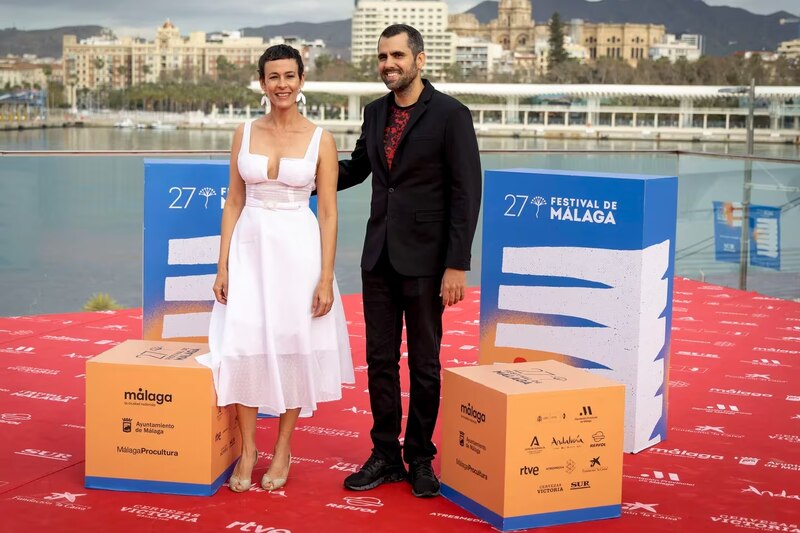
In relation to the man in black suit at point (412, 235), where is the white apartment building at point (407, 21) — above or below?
above

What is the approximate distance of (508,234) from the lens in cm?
351

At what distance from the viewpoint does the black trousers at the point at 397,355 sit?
2848mm

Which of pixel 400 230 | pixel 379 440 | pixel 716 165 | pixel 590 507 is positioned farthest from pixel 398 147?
pixel 716 165

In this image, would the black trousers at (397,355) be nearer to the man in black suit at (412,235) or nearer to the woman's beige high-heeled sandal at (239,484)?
the man in black suit at (412,235)

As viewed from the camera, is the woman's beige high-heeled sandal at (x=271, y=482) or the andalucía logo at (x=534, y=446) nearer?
the andalucía logo at (x=534, y=446)

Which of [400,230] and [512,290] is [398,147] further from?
[512,290]

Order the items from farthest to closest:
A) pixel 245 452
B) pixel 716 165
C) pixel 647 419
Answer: pixel 716 165, pixel 647 419, pixel 245 452

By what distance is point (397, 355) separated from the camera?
294 cm

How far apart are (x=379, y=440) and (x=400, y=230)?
612mm

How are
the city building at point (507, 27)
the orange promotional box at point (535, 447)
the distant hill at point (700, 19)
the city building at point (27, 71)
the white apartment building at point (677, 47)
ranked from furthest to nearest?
the city building at point (507, 27)
the distant hill at point (700, 19)
the white apartment building at point (677, 47)
the city building at point (27, 71)
the orange promotional box at point (535, 447)

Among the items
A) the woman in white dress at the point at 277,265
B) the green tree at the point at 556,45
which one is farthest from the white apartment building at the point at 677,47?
the woman in white dress at the point at 277,265

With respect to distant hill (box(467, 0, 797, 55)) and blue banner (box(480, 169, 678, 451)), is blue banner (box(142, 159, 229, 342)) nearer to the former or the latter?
blue banner (box(480, 169, 678, 451))

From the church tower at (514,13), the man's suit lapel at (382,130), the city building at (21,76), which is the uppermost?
the church tower at (514,13)

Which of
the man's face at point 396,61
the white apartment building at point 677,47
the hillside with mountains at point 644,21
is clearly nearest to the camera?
the man's face at point 396,61
